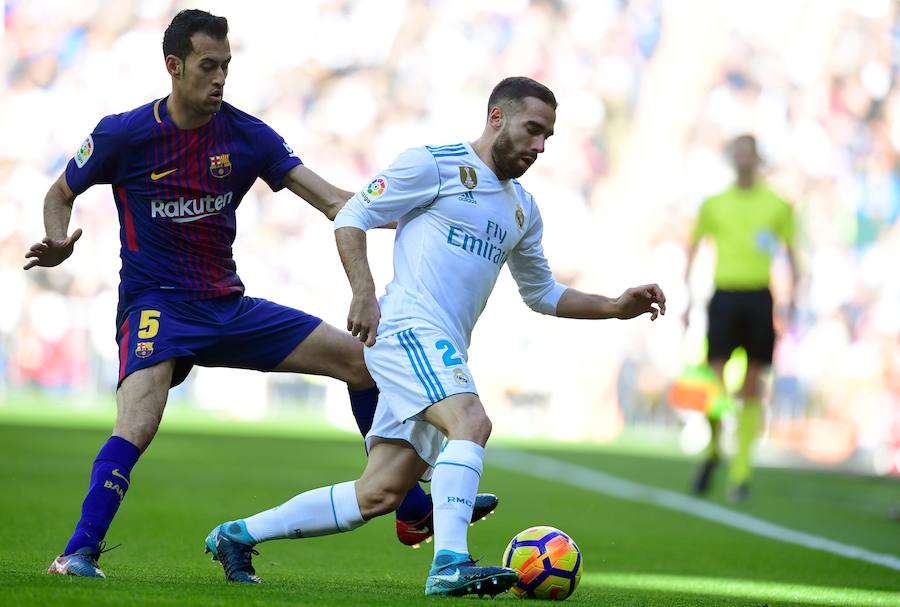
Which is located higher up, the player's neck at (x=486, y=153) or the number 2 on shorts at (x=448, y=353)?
the player's neck at (x=486, y=153)

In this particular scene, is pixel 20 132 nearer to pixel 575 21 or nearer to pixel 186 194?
pixel 575 21

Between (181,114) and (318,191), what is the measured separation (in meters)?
0.65

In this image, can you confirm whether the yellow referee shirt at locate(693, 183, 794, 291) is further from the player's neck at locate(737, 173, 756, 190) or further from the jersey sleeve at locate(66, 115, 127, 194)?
the jersey sleeve at locate(66, 115, 127, 194)

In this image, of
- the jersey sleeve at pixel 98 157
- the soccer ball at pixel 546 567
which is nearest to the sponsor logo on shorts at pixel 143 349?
the jersey sleeve at pixel 98 157

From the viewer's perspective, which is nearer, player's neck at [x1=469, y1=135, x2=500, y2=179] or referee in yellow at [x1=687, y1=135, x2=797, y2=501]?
player's neck at [x1=469, y1=135, x2=500, y2=179]

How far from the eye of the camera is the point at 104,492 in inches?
209

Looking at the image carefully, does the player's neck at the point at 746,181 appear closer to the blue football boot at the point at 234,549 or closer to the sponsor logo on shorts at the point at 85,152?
the sponsor logo on shorts at the point at 85,152

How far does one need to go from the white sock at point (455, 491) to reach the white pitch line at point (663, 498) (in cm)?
292

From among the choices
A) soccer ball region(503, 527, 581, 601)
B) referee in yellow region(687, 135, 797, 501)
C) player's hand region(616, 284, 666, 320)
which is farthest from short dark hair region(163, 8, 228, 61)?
referee in yellow region(687, 135, 797, 501)

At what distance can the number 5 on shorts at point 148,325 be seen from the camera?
5637 millimetres

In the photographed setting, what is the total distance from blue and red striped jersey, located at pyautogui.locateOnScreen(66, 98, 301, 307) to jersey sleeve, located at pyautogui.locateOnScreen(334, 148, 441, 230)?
65 cm

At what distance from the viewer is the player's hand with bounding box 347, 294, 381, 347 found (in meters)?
5.30

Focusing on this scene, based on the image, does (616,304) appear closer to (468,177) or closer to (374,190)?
(468,177)

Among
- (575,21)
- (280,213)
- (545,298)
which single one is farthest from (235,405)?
(545,298)
